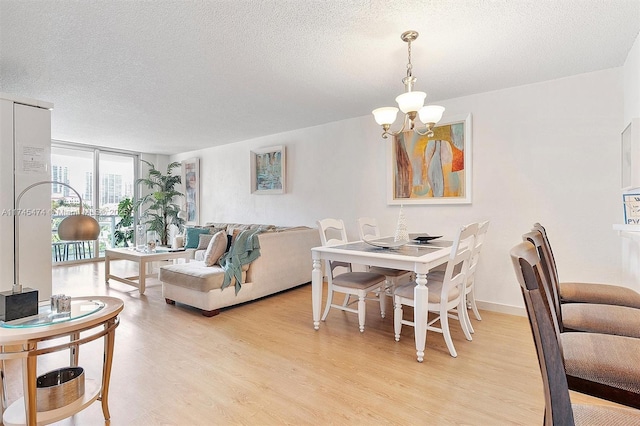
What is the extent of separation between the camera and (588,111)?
9.58ft

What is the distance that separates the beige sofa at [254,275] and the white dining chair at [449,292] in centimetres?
178

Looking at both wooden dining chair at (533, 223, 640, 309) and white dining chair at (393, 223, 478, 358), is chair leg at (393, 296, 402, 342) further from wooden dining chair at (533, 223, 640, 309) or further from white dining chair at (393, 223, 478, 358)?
wooden dining chair at (533, 223, 640, 309)

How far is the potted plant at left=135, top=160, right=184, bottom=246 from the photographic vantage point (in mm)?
6500

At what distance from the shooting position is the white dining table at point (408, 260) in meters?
2.31

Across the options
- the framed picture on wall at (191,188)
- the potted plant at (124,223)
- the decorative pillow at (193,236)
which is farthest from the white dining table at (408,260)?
the potted plant at (124,223)

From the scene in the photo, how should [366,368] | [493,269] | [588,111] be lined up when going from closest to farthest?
[366,368] → [588,111] → [493,269]

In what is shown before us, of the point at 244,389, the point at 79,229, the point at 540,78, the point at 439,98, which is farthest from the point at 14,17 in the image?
the point at 540,78

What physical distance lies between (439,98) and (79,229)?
358 cm

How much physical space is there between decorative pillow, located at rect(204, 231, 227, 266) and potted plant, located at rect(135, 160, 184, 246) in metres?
3.45

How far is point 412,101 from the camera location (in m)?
2.18

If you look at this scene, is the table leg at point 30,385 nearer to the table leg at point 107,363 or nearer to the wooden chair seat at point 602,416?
the table leg at point 107,363

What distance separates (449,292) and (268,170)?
12.8ft

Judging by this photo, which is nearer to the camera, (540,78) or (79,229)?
(79,229)

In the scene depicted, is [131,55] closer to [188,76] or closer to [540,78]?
[188,76]
